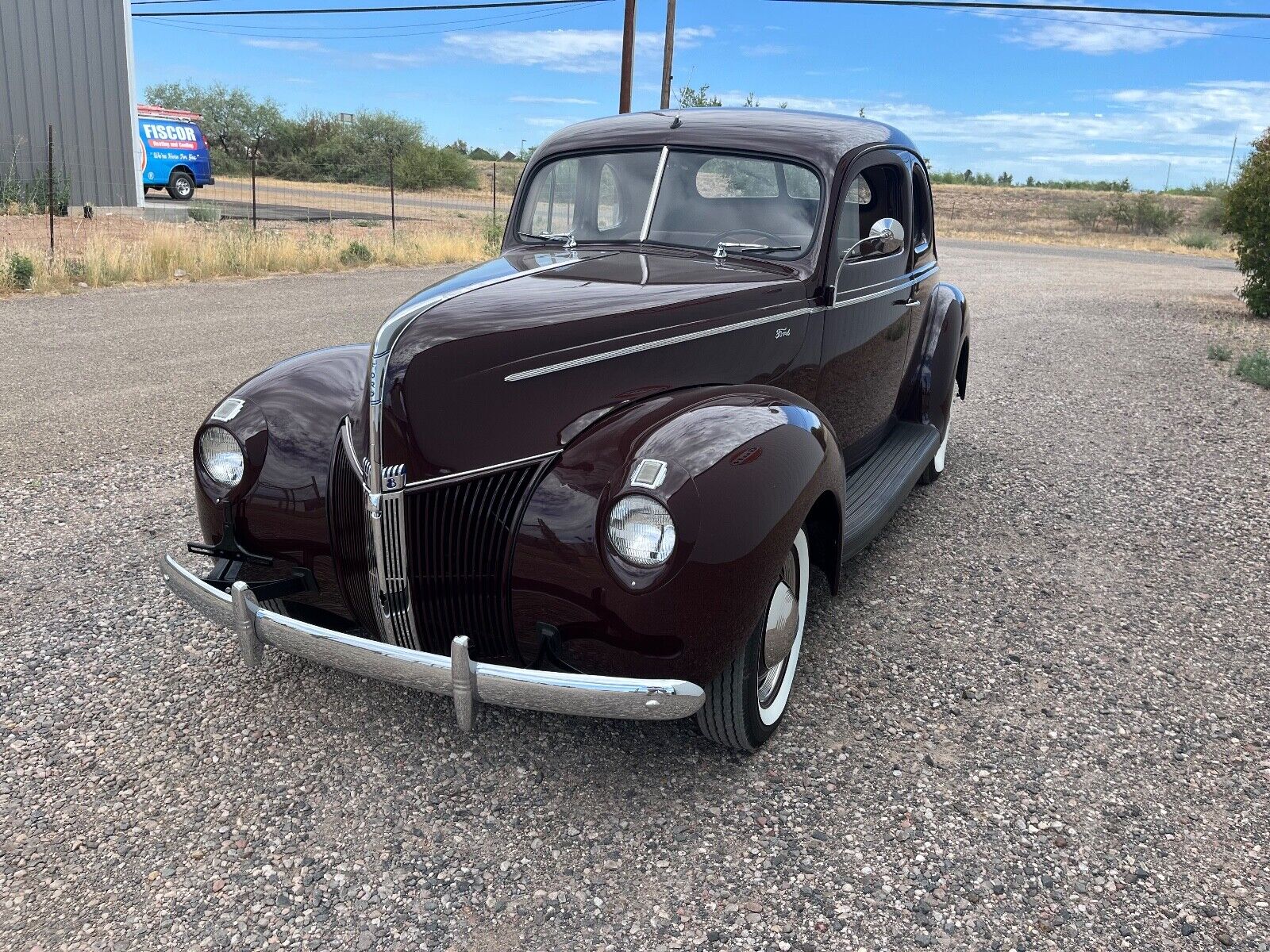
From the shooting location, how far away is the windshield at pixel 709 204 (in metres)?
3.81

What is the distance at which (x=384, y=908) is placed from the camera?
7.55ft

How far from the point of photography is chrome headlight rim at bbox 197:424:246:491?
120 inches

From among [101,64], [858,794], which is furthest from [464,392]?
[101,64]

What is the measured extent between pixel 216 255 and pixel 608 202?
11556 mm

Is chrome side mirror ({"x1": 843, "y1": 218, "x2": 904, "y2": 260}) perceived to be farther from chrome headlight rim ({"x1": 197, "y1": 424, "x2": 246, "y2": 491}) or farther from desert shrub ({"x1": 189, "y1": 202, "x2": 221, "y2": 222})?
desert shrub ({"x1": 189, "y1": 202, "x2": 221, "y2": 222})

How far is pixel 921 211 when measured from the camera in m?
5.25

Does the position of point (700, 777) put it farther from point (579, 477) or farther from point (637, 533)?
point (579, 477)

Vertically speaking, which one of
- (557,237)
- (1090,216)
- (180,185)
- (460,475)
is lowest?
(460,475)

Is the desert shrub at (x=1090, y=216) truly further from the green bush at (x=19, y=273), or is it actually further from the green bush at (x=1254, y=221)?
the green bush at (x=19, y=273)

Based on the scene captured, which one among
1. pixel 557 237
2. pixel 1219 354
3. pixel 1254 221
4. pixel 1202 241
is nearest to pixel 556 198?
pixel 557 237

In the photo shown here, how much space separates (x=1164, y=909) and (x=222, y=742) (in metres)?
2.66

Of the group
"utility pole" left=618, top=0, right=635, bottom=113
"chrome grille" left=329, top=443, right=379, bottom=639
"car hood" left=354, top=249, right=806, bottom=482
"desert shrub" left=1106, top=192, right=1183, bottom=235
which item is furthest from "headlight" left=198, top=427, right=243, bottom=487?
"desert shrub" left=1106, top=192, right=1183, bottom=235

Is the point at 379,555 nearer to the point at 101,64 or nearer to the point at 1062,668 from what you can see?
the point at 1062,668

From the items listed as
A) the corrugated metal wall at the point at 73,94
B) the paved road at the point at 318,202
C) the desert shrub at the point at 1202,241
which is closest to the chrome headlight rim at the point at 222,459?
the corrugated metal wall at the point at 73,94
